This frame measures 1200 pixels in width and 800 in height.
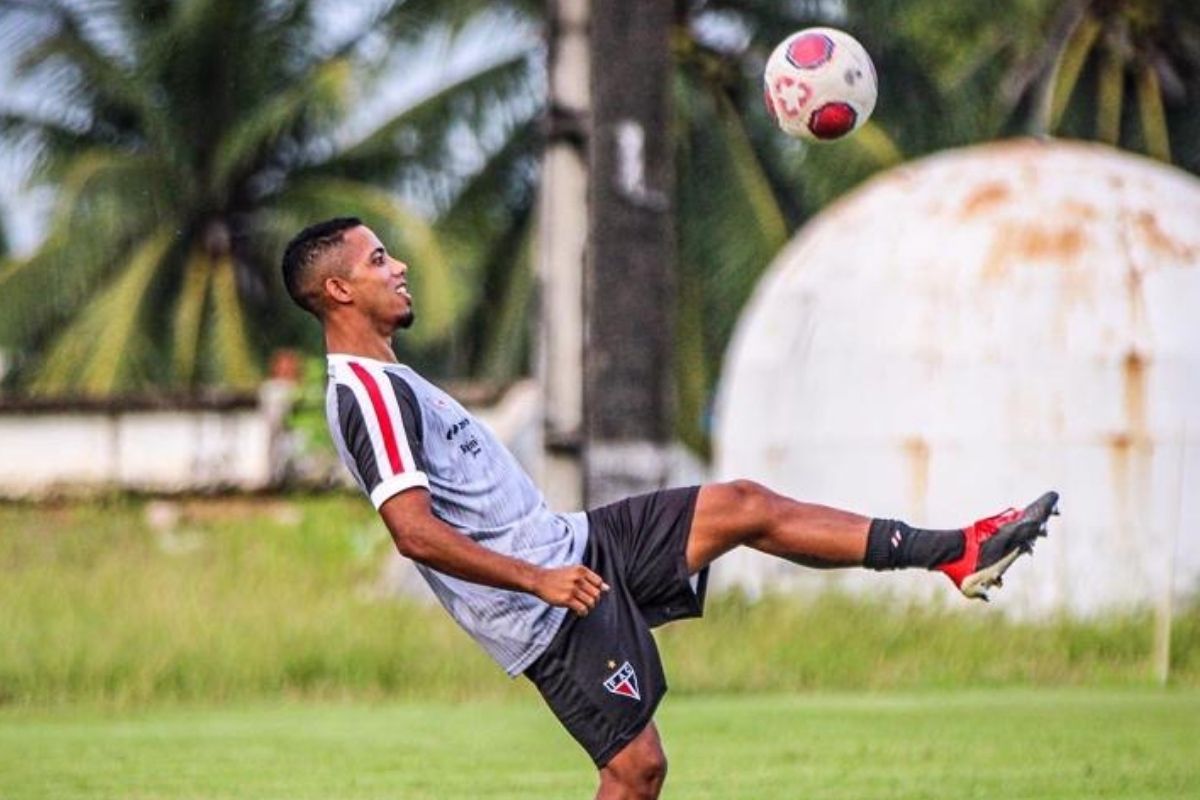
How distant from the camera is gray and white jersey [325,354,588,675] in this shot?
24.8 feet

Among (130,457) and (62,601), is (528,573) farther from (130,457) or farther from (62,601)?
(130,457)

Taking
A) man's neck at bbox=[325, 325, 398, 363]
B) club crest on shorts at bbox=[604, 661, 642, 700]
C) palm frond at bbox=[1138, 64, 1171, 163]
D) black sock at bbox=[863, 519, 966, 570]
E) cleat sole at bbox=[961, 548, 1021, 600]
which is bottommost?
club crest on shorts at bbox=[604, 661, 642, 700]

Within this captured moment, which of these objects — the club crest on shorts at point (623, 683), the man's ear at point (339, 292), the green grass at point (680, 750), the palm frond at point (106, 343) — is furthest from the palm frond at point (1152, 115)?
the club crest on shorts at point (623, 683)

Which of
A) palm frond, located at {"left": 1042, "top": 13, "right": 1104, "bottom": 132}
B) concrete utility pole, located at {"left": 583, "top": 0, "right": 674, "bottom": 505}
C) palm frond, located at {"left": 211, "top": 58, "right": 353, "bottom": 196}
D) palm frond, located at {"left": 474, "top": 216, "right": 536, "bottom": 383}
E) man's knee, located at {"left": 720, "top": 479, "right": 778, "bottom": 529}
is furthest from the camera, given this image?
palm frond, located at {"left": 474, "top": 216, "right": 536, "bottom": 383}

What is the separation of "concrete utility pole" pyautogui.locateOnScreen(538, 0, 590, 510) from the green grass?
407cm

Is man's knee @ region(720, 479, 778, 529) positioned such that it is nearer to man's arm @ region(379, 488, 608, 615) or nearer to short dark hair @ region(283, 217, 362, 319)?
man's arm @ region(379, 488, 608, 615)

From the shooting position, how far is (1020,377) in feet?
68.0

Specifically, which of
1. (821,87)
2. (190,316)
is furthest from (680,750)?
(190,316)

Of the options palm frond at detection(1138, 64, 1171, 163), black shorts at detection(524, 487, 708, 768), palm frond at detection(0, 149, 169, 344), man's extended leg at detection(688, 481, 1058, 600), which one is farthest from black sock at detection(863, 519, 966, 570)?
palm frond at detection(0, 149, 169, 344)

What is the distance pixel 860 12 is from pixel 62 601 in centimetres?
1601

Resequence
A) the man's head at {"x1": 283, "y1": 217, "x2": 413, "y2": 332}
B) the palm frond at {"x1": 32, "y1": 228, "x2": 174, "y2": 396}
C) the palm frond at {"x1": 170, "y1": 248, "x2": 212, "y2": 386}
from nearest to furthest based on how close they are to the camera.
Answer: the man's head at {"x1": 283, "y1": 217, "x2": 413, "y2": 332}, the palm frond at {"x1": 32, "y1": 228, "x2": 174, "y2": 396}, the palm frond at {"x1": 170, "y1": 248, "x2": 212, "y2": 386}

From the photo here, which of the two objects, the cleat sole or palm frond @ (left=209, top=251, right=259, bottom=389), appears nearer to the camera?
the cleat sole

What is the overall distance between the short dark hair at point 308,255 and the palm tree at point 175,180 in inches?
1024

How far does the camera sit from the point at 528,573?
290 inches
